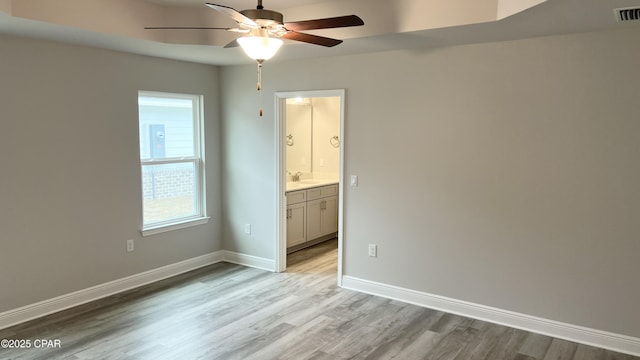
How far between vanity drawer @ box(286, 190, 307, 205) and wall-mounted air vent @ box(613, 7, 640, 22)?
3.79 meters

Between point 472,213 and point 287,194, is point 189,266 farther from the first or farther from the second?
point 472,213

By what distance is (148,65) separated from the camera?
15.1 feet

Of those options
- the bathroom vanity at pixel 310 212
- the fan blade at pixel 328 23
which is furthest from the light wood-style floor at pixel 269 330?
the fan blade at pixel 328 23

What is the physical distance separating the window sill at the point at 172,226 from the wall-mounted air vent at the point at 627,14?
175 inches

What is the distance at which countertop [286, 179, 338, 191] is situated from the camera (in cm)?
582

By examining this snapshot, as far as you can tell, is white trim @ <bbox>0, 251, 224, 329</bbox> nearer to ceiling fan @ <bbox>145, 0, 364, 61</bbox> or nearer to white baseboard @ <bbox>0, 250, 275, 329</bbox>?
white baseboard @ <bbox>0, 250, 275, 329</bbox>

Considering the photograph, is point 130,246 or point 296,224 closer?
point 130,246

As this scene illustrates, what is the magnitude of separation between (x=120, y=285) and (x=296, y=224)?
2251mm

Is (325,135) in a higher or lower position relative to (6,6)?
lower

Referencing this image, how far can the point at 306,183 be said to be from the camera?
6.32m

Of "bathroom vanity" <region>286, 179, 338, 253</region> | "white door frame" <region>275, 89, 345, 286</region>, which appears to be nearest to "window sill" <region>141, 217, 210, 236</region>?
"white door frame" <region>275, 89, 345, 286</region>

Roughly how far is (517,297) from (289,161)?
12.3 feet

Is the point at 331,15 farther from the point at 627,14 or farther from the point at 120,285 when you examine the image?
the point at 120,285

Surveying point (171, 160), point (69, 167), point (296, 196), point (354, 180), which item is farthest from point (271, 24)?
point (296, 196)
